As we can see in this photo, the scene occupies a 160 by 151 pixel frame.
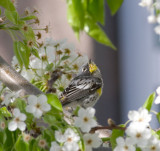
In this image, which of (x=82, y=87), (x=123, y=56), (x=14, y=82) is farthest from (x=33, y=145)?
(x=123, y=56)

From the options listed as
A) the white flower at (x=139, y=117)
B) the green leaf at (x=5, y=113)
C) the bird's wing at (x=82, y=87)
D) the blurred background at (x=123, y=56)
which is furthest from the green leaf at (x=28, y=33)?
the blurred background at (x=123, y=56)

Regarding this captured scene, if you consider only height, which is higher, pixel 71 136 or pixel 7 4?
pixel 7 4

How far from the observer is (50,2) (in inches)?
101

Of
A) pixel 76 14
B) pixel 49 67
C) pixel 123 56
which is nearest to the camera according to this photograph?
pixel 76 14

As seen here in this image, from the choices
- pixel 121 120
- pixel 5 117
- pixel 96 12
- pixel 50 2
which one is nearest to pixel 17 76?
pixel 5 117

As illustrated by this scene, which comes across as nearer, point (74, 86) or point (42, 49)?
point (42, 49)

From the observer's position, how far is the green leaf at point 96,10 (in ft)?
1.34

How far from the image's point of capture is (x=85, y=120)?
570mm

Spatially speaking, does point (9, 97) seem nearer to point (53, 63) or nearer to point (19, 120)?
point (19, 120)

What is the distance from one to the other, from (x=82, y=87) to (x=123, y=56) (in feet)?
5.71

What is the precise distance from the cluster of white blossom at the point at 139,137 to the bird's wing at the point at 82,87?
0.44 metres

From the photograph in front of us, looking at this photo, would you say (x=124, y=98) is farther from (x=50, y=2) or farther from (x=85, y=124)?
(x=85, y=124)

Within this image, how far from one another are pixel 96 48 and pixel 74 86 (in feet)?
5.40

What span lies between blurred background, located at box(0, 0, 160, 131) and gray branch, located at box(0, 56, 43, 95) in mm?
1837
